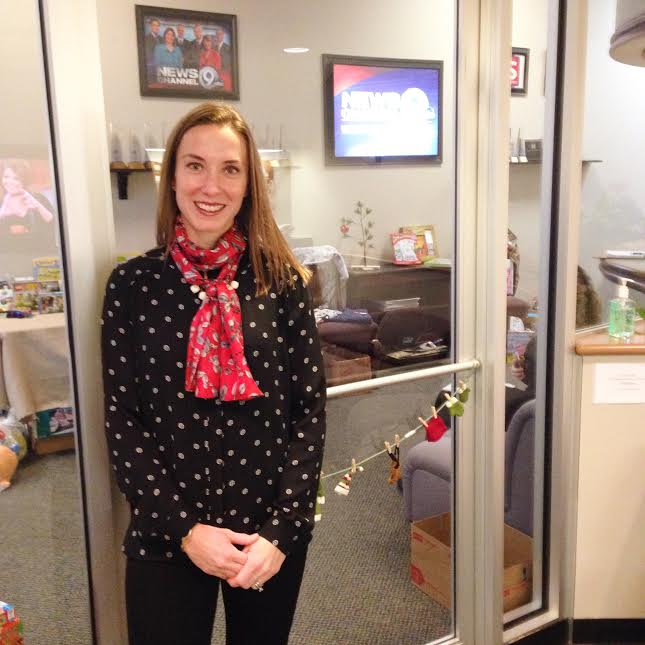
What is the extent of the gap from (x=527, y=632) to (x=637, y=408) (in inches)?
28.1

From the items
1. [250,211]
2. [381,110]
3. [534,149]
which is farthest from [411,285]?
[250,211]

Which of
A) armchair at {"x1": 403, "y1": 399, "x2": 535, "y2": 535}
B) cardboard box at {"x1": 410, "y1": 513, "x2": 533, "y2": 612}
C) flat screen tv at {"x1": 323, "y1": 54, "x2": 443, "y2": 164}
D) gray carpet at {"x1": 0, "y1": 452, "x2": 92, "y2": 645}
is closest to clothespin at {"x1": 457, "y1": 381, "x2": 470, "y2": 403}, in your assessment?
armchair at {"x1": 403, "y1": 399, "x2": 535, "y2": 535}

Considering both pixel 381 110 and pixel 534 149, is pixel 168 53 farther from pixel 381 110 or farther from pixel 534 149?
pixel 534 149

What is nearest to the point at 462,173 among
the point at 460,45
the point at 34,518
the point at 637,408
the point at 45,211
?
the point at 460,45

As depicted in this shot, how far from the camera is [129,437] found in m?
1.18

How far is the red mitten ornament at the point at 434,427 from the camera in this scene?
1836mm

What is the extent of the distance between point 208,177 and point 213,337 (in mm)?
274

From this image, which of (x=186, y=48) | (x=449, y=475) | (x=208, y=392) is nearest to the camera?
(x=208, y=392)

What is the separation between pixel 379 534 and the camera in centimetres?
197

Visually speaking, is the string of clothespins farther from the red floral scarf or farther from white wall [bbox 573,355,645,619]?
the red floral scarf

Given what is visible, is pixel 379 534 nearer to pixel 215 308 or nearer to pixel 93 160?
pixel 215 308

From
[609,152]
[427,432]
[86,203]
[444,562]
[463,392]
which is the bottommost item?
[444,562]

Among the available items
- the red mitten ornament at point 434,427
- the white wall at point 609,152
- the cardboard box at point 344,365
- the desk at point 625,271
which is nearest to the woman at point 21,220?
the cardboard box at point 344,365

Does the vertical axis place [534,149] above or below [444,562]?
above
